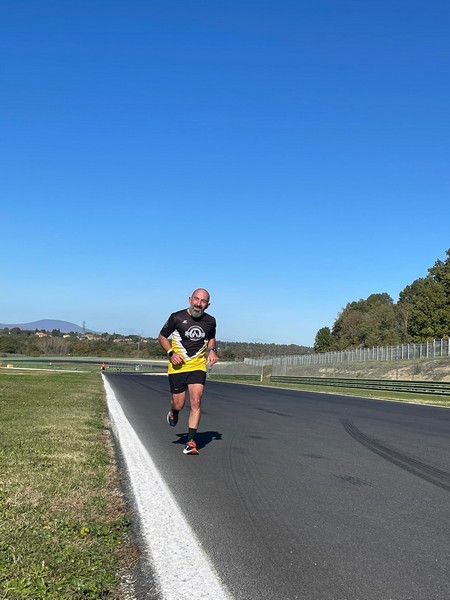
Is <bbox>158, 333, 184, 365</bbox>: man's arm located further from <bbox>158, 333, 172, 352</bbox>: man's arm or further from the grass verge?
the grass verge

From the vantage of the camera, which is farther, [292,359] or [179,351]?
[292,359]

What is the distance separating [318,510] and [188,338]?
3.51 metres

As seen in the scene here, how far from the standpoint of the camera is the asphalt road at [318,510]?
9.88 feet

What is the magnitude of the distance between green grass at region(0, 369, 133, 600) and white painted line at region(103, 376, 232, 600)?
0.17 metres

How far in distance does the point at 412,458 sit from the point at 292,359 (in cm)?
5639

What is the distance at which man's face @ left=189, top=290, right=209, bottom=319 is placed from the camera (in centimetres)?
752

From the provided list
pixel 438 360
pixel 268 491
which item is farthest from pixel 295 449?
pixel 438 360

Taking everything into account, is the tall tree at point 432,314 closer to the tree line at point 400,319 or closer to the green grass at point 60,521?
the tree line at point 400,319

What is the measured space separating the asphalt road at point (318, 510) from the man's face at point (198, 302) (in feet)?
5.90

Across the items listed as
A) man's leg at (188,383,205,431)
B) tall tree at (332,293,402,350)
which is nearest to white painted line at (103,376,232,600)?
man's leg at (188,383,205,431)

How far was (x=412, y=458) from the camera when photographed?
703cm

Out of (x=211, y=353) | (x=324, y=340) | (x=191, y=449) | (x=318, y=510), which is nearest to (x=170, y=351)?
(x=211, y=353)

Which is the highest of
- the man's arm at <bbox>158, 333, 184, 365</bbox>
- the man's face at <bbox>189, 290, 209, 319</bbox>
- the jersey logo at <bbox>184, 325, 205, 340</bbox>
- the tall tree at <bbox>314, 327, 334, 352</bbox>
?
the tall tree at <bbox>314, 327, 334, 352</bbox>

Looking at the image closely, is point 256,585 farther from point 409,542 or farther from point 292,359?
point 292,359
